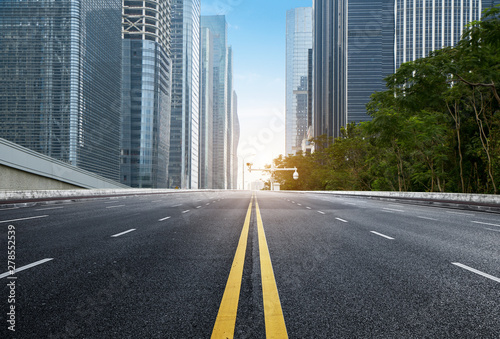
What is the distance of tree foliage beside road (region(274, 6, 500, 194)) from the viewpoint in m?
22.6

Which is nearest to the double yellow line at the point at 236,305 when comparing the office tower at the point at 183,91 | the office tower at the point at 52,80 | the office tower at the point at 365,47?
the office tower at the point at 52,80

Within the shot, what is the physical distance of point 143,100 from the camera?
11925cm

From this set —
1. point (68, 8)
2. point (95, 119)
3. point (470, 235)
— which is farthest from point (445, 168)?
point (68, 8)

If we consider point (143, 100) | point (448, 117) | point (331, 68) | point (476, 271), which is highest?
point (331, 68)

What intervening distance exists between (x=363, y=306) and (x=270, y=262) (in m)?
2.29

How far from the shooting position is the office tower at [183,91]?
156m

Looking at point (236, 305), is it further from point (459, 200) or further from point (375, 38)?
point (375, 38)

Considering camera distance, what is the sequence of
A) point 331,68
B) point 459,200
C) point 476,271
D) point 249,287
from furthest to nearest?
point 331,68
point 459,200
point 476,271
point 249,287

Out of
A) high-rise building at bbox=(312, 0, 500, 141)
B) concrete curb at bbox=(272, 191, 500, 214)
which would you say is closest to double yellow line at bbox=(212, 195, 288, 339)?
concrete curb at bbox=(272, 191, 500, 214)

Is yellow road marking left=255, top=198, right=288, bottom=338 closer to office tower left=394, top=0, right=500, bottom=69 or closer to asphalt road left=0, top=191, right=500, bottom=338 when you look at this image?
asphalt road left=0, top=191, right=500, bottom=338

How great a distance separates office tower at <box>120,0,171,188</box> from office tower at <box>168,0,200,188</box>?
26.4 metres

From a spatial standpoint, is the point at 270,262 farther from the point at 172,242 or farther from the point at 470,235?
the point at 470,235

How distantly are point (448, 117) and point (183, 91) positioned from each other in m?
142

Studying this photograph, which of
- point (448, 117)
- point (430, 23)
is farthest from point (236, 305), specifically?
point (430, 23)
